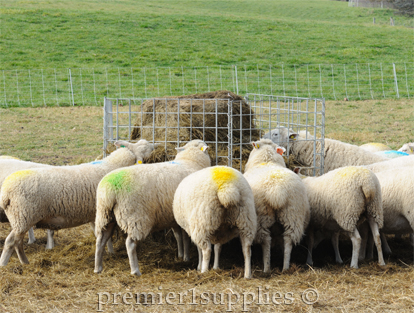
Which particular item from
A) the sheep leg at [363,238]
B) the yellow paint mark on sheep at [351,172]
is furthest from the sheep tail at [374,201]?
the sheep leg at [363,238]

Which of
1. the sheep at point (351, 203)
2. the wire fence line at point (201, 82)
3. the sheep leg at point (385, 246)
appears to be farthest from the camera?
the wire fence line at point (201, 82)

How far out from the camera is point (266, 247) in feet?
17.6

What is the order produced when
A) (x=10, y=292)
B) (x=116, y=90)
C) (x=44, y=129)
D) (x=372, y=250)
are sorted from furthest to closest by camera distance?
(x=116, y=90)
(x=44, y=129)
(x=372, y=250)
(x=10, y=292)

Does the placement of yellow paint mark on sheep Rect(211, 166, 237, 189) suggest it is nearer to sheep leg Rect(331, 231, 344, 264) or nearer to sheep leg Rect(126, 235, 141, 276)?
sheep leg Rect(126, 235, 141, 276)

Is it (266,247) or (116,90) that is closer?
(266,247)

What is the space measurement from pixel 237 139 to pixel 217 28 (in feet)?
83.2

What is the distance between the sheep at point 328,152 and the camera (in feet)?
25.7

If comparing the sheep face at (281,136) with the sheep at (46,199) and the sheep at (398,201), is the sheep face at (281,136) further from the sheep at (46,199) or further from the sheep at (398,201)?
the sheep at (46,199)

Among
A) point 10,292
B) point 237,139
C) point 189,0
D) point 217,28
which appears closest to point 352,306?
point 10,292

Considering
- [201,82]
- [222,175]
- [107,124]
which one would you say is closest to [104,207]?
[222,175]

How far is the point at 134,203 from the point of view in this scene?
5.29 metres

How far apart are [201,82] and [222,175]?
16575 millimetres

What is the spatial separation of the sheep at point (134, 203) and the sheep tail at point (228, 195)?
0.98 meters

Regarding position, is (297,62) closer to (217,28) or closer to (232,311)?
(217,28)
